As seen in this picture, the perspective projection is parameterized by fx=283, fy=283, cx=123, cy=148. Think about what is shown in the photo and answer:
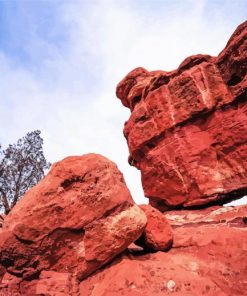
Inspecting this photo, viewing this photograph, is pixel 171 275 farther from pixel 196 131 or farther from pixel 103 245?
pixel 196 131

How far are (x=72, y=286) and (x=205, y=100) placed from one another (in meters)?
9.92

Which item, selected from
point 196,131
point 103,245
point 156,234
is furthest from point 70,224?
point 196,131

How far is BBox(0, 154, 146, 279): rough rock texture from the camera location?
5.22 meters

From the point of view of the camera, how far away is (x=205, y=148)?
41.2 feet

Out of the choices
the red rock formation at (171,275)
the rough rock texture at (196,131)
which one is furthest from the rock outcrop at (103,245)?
the rough rock texture at (196,131)

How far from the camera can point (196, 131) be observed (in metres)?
13.0

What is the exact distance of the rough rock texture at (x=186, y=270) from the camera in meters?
4.89

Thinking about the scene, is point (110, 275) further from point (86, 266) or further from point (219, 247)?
point (219, 247)

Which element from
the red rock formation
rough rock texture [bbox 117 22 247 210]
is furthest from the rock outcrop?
rough rock texture [bbox 117 22 247 210]

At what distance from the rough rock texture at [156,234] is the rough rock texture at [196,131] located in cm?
600

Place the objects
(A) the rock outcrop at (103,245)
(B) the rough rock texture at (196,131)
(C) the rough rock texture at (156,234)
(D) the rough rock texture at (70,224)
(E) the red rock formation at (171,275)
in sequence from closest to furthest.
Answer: (E) the red rock formation at (171,275) → (A) the rock outcrop at (103,245) → (D) the rough rock texture at (70,224) → (C) the rough rock texture at (156,234) → (B) the rough rock texture at (196,131)

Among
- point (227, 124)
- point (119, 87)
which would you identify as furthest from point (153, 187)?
point (119, 87)

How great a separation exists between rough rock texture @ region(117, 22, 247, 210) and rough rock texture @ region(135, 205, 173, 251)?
6.00 meters

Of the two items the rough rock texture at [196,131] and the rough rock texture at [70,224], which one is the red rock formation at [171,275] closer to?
the rough rock texture at [70,224]
